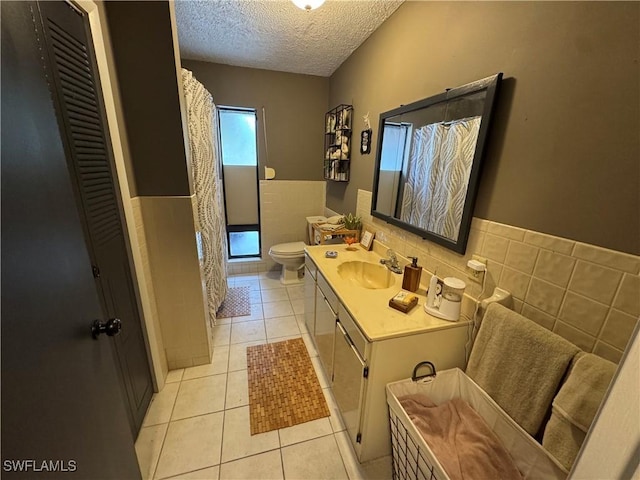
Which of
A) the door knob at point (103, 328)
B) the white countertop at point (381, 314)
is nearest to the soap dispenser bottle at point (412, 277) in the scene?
the white countertop at point (381, 314)

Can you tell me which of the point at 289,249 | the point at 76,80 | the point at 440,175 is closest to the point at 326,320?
the point at 440,175

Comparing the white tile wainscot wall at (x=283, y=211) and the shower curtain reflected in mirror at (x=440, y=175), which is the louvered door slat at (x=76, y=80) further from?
the white tile wainscot wall at (x=283, y=211)

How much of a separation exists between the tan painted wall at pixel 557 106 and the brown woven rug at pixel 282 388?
1.48 m

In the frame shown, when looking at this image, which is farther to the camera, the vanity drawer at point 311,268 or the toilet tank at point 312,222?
the toilet tank at point 312,222

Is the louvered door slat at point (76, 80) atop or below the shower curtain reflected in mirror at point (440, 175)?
atop

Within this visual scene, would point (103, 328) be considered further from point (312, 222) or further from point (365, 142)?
point (312, 222)

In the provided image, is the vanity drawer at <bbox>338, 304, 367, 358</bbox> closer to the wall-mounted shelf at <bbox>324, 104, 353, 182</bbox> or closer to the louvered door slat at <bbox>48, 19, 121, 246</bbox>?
the louvered door slat at <bbox>48, 19, 121, 246</bbox>

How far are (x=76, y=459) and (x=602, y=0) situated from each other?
1.87 metres

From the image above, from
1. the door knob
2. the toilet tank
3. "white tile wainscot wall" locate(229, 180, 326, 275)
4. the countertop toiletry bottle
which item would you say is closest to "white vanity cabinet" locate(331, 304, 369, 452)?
the countertop toiletry bottle

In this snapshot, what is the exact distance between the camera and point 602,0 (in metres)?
0.74

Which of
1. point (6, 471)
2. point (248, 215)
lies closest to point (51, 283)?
point (6, 471)

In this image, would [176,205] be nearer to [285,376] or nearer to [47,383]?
[47,383]

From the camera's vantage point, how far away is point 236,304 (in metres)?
2.70
